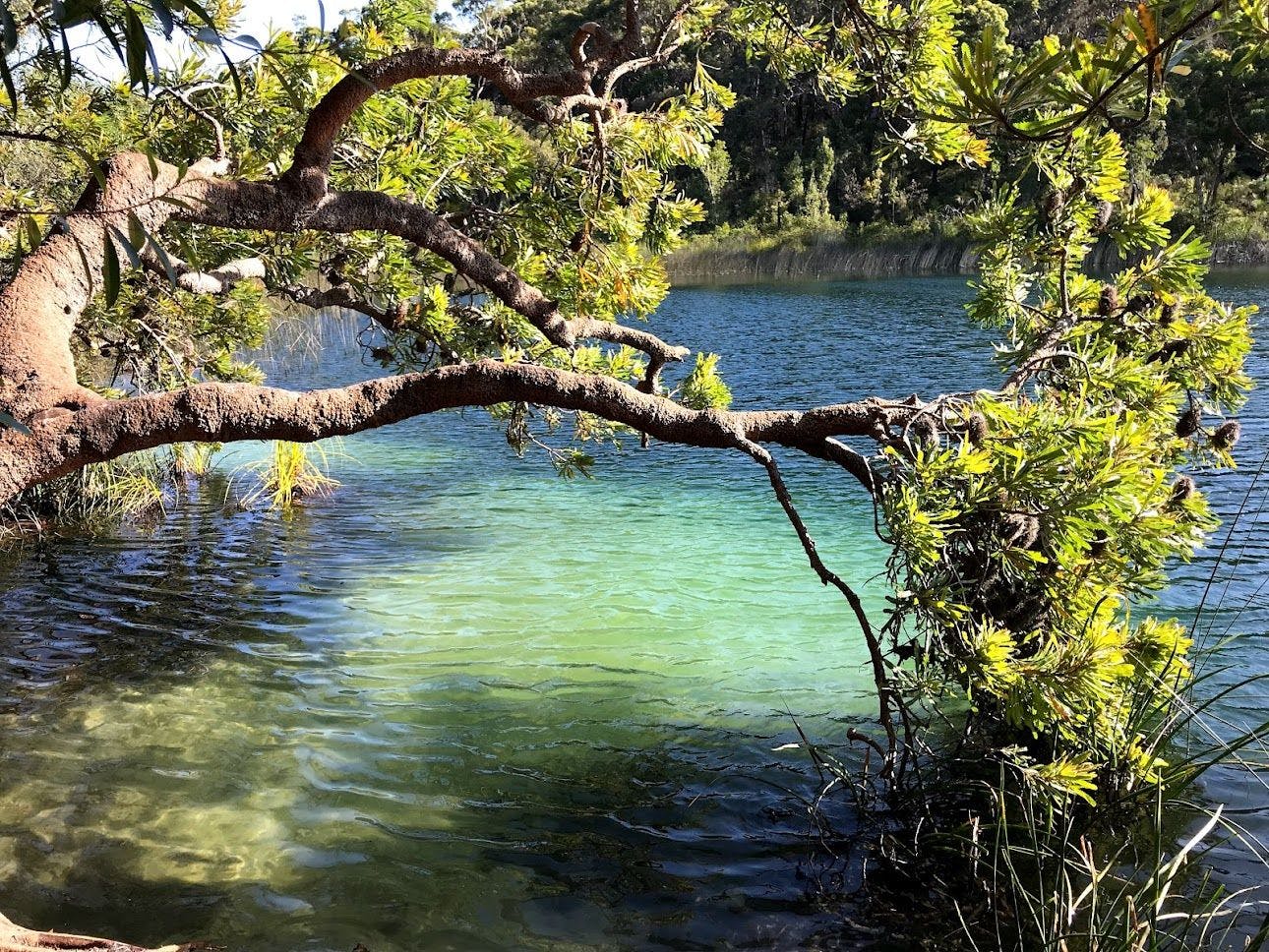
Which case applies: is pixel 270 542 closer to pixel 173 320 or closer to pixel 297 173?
pixel 173 320

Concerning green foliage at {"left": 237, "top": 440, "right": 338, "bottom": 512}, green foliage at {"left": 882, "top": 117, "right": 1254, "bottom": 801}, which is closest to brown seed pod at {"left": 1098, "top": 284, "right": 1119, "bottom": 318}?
green foliage at {"left": 882, "top": 117, "right": 1254, "bottom": 801}

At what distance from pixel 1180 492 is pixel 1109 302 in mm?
869

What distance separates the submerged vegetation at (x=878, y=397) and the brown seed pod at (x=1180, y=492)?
0.10 feet

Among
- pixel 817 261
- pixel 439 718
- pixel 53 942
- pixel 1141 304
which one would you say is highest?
pixel 817 261

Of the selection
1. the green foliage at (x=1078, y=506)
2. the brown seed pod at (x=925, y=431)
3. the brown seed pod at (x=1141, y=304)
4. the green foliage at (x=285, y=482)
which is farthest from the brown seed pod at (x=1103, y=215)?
the green foliage at (x=285, y=482)

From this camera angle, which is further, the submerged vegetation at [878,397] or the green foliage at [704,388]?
the green foliage at [704,388]

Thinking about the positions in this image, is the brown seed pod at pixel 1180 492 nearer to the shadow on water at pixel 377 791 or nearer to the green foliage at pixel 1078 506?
the green foliage at pixel 1078 506

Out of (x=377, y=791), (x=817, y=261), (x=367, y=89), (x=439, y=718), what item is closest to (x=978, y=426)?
(x=367, y=89)

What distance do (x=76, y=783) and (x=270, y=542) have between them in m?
4.86

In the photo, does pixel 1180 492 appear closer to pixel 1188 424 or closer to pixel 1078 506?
pixel 1188 424

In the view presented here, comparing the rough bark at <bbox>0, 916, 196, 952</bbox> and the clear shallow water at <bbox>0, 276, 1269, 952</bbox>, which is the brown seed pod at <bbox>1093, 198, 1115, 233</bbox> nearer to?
the clear shallow water at <bbox>0, 276, 1269, 952</bbox>

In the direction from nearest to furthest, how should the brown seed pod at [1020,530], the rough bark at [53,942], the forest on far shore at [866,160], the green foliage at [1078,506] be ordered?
the rough bark at [53,942]
the green foliage at [1078,506]
the brown seed pod at [1020,530]
the forest on far shore at [866,160]

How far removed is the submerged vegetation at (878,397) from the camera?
2.48m

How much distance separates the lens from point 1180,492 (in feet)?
9.66
